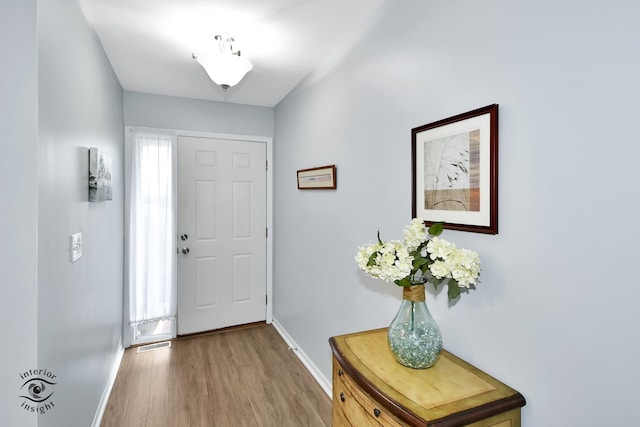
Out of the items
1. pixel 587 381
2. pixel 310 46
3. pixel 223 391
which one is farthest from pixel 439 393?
pixel 310 46

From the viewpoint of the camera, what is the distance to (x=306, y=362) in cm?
273

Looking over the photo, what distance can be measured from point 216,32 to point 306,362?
259cm

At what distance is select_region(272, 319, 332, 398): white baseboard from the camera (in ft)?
7.79

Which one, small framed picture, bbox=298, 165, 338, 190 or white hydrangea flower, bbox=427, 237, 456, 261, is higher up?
small framed picture, bbox=298, 165, 338, 190

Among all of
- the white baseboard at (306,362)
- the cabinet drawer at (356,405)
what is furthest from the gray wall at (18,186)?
the white baseboard at (306,362)

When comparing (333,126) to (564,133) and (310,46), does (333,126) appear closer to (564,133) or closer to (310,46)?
(310,46)

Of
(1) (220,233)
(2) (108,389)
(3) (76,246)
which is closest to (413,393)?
(3) (76,246)

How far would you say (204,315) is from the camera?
3.38m

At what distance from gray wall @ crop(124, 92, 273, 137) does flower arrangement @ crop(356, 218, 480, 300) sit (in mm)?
2705

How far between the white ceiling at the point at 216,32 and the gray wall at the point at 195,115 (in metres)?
0.32

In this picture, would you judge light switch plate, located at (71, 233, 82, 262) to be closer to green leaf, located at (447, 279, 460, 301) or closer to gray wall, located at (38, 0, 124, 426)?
gray wall, located at (38, 0, 124, 426)

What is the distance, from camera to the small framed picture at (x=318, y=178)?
226cm

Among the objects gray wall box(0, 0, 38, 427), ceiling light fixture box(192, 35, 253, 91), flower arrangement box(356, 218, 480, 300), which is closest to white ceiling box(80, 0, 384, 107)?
ceiling light fixture box(192, 35, 253, 91)

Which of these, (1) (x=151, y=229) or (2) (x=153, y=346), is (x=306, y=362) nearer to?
(2) (x=153, y=346)
